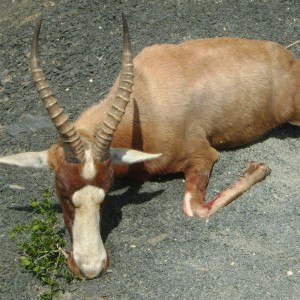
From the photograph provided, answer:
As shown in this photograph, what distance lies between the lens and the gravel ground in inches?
305

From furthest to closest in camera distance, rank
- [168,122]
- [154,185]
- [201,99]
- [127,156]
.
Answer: [201,99] → [154,185] → [168,122] → [127,156]

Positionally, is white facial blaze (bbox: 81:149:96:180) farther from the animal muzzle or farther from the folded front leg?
the folded front leg

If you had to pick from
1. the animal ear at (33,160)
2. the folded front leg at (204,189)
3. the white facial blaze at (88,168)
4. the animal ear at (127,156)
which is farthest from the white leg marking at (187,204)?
the animal ear at (33,160)

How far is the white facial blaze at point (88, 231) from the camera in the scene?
7.48 metres

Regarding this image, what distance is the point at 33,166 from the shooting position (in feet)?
26.9

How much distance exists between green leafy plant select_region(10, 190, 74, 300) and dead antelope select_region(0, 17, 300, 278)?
0.67 ft

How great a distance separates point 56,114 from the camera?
24.4 ft

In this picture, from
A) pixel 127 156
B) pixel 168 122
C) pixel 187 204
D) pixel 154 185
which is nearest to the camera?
pixel 127 156

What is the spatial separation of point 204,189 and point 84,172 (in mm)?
2173

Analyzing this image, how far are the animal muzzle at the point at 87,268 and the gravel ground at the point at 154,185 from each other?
0.35ft

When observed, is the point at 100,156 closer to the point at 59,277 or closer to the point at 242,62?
the point at 59,277

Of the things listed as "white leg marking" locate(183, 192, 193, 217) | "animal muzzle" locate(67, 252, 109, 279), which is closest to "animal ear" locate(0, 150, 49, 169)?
"animal muzzle" locate(67, 252, 109, 279)

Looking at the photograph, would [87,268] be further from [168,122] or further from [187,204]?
[168,122]

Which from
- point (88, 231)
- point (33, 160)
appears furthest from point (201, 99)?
point (88, 231)
